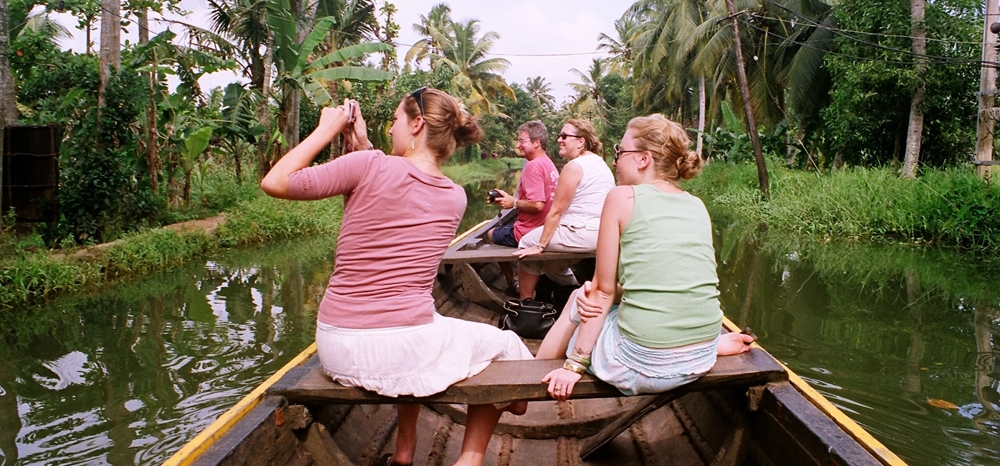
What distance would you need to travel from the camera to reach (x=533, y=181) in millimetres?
4957

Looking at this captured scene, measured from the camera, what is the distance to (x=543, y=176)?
497cm

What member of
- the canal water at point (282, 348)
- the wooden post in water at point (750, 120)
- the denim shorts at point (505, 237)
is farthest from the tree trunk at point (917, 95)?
the denim shorts at point (505, 237)

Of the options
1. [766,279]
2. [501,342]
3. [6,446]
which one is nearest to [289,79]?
[766,279]

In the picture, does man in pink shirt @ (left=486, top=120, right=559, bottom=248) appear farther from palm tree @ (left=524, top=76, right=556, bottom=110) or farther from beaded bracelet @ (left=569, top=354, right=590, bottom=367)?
palm tree @ (left=524, top=76, right=556, bottom=110)

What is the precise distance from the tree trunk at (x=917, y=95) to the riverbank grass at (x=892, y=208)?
0.40 meters

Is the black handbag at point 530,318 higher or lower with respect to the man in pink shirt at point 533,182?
lower

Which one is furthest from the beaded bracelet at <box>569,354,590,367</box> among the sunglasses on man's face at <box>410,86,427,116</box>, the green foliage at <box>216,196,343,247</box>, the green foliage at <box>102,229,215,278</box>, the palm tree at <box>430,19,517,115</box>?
the palm tree at <box>430,19,517,115</box>

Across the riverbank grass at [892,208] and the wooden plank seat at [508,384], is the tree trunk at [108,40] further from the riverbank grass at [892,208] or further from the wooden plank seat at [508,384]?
the riverbank grass at [892,208]

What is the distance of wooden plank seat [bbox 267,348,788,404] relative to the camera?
85.7 inches

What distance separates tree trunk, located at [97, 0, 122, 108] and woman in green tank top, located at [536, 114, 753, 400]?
907cm

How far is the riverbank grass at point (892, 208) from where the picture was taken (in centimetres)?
1041

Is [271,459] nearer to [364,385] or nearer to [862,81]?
[364,385]

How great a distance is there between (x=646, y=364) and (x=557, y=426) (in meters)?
1.17

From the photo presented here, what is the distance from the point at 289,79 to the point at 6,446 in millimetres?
9608
